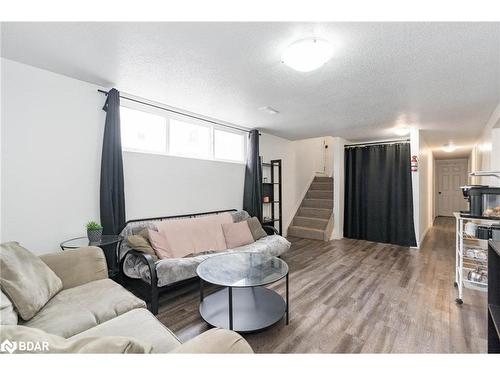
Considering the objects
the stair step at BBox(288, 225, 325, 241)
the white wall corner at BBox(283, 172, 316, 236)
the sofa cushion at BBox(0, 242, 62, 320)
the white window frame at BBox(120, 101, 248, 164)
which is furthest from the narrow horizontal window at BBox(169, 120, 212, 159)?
the stair step at BBox(288, 225, 325, 241)

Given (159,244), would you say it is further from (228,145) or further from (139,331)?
(228,145)

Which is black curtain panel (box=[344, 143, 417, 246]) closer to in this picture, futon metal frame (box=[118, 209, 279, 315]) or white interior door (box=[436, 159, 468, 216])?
futon metal frame (box=[118, 209, 279, 315])

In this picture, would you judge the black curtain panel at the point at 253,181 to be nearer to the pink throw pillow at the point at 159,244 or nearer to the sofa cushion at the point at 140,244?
the pink throw pillow at the point at 159,244

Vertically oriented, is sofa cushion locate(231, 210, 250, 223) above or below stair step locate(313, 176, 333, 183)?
below

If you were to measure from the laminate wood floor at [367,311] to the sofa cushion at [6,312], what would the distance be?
1.07m

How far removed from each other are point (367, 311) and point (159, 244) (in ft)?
7.42

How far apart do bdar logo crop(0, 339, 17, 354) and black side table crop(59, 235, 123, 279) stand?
1403mm

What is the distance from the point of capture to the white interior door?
8.04 meters

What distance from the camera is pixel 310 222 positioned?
5375 mm

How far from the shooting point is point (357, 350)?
1.67 m

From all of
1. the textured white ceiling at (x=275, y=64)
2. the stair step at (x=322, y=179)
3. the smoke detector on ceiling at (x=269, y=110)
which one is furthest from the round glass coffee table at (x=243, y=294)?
the stair step at (x=322, y=179)

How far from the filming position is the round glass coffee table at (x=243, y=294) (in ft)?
6.12

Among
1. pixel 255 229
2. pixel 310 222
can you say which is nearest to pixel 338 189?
pixel 310 222
